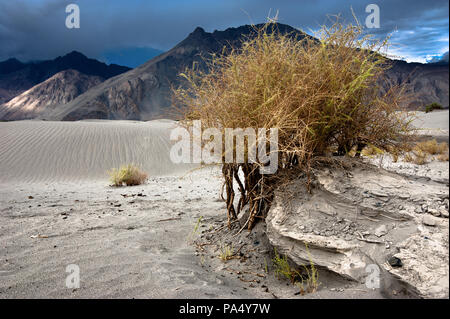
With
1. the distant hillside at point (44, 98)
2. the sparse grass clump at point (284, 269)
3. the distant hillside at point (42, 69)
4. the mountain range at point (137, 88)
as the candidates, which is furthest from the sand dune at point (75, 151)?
the distant hillside at point (42, 69)

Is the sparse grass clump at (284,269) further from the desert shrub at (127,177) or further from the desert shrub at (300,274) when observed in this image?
the desert shrub at (127,177)

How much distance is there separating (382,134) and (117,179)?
23.1 ft

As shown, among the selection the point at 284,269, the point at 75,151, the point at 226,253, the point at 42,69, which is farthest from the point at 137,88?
the point at 42,69

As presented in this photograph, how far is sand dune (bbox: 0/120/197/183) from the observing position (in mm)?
10508

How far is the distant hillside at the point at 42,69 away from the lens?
110 m

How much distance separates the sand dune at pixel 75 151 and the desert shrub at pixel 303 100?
9.18 meters


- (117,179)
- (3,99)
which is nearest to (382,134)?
(117,179)

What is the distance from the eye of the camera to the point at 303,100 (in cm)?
253

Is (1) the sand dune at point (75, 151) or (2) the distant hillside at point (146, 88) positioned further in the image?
(2) the distant hillside at point (146, 88)

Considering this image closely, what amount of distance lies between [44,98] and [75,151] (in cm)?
7772

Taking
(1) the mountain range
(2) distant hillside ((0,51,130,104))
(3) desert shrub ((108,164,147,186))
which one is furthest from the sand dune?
(2) distant hillside ((0,51,130,104))

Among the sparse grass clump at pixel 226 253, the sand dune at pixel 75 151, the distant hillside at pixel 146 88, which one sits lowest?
the sparse grass clump at pixel 226 253

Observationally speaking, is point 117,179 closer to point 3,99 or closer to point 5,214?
point 5,214

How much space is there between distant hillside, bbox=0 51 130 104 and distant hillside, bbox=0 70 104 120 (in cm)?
2505
